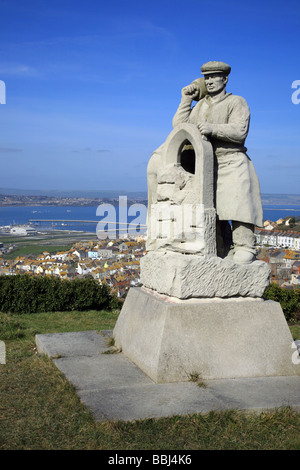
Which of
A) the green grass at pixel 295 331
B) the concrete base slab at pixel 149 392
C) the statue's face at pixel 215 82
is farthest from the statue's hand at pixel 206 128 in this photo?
the green grass at pixel 295 331

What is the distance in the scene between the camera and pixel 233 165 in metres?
5.02

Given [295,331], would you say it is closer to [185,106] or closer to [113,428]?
[185,106]

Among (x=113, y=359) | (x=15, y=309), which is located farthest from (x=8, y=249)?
(x=113, y=359)

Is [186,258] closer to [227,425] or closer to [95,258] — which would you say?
[227,425]

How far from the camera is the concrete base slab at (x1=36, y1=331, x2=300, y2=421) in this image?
12.2ft

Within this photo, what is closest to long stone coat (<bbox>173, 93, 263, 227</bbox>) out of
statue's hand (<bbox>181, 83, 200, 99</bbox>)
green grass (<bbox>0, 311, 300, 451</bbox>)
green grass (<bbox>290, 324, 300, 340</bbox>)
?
statue's hand (<bbox>181, 83, 200, 99</bbox>)

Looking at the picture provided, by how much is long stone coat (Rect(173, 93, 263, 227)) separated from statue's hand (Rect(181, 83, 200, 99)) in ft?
0.98

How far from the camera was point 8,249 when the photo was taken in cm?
2195

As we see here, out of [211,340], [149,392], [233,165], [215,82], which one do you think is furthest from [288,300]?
[149,392]

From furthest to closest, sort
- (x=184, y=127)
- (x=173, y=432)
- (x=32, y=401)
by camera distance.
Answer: (x=184, y=127) → (x=32, y=401) → (x=173, y=432)

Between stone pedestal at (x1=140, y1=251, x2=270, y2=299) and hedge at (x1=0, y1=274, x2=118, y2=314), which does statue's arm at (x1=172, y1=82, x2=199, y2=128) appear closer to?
stone pedestal at (x1=140, y1=251, x2=270, y2=299)

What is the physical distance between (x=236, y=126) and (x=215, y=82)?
1.97 ft

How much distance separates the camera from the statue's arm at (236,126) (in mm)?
4895
